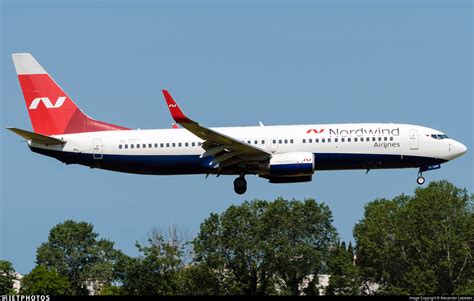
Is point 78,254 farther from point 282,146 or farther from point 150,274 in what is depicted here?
point 282,146

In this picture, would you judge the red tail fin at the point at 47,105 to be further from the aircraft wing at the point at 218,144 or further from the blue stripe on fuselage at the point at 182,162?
the aircraft wing at the point at 218,144

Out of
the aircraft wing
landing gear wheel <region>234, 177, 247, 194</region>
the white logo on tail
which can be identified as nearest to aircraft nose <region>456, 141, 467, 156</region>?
the aircraft wing

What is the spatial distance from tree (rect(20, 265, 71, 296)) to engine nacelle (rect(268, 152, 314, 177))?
7425cm

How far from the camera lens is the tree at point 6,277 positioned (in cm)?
15675

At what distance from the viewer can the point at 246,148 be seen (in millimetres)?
78562

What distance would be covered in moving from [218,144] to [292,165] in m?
4.96

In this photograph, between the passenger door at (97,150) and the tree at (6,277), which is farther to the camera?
the tree at (6,277)

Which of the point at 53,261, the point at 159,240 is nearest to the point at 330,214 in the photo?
the point at 159,240

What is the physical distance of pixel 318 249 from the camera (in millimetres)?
139625

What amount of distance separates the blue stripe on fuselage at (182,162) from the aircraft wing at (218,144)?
1.12 m

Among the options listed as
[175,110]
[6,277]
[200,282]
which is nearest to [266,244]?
[200,282]

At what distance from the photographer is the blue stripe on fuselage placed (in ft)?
259

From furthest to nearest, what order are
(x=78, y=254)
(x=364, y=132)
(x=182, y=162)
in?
(x=78, y=254) → (x=182, y=162) → (x=364, y=132)

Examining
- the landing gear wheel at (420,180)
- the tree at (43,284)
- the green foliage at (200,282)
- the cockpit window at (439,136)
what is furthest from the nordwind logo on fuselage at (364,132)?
the tree at (43,284)
